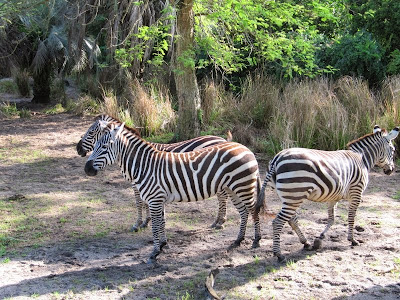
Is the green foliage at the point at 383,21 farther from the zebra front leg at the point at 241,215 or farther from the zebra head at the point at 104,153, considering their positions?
the zebra head at the point at 104,153

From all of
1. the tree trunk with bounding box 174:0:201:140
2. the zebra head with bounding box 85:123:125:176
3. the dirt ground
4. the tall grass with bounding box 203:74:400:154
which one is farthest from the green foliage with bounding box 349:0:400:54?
the zebra head with bounding box 85:123:125:176

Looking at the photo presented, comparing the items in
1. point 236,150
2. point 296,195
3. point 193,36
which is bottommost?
point 296,195

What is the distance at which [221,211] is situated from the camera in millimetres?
6688

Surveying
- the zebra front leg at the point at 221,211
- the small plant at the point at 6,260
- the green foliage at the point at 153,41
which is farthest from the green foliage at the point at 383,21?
the small plant at the point at 6,260

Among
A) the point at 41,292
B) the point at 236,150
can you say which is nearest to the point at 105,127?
the point at 236,150

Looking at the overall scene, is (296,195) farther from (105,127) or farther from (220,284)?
(105,127)

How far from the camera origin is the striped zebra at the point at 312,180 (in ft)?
17.4

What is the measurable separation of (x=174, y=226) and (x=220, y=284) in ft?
6.56

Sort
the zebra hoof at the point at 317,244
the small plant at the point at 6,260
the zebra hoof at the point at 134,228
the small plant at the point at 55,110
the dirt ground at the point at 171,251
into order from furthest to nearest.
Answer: the small plant at the point at 55,110 → the zebra hoof at the point at 134,228 → the zebra hoof at the point at 317,244 → the small plant at the point at 6,260 → the dirt ground at the point at 171,251

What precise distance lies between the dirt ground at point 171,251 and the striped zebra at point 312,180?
411 mm

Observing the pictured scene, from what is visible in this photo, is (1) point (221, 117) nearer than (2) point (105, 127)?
No

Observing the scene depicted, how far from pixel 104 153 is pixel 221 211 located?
6.67ft

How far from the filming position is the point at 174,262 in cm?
552

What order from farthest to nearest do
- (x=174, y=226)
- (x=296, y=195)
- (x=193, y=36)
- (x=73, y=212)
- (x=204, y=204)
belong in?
(x=193, y=36)
(x=204, y=204)
(x=73, y=212)
(x=174, y=226)
(x=296, y=195)
